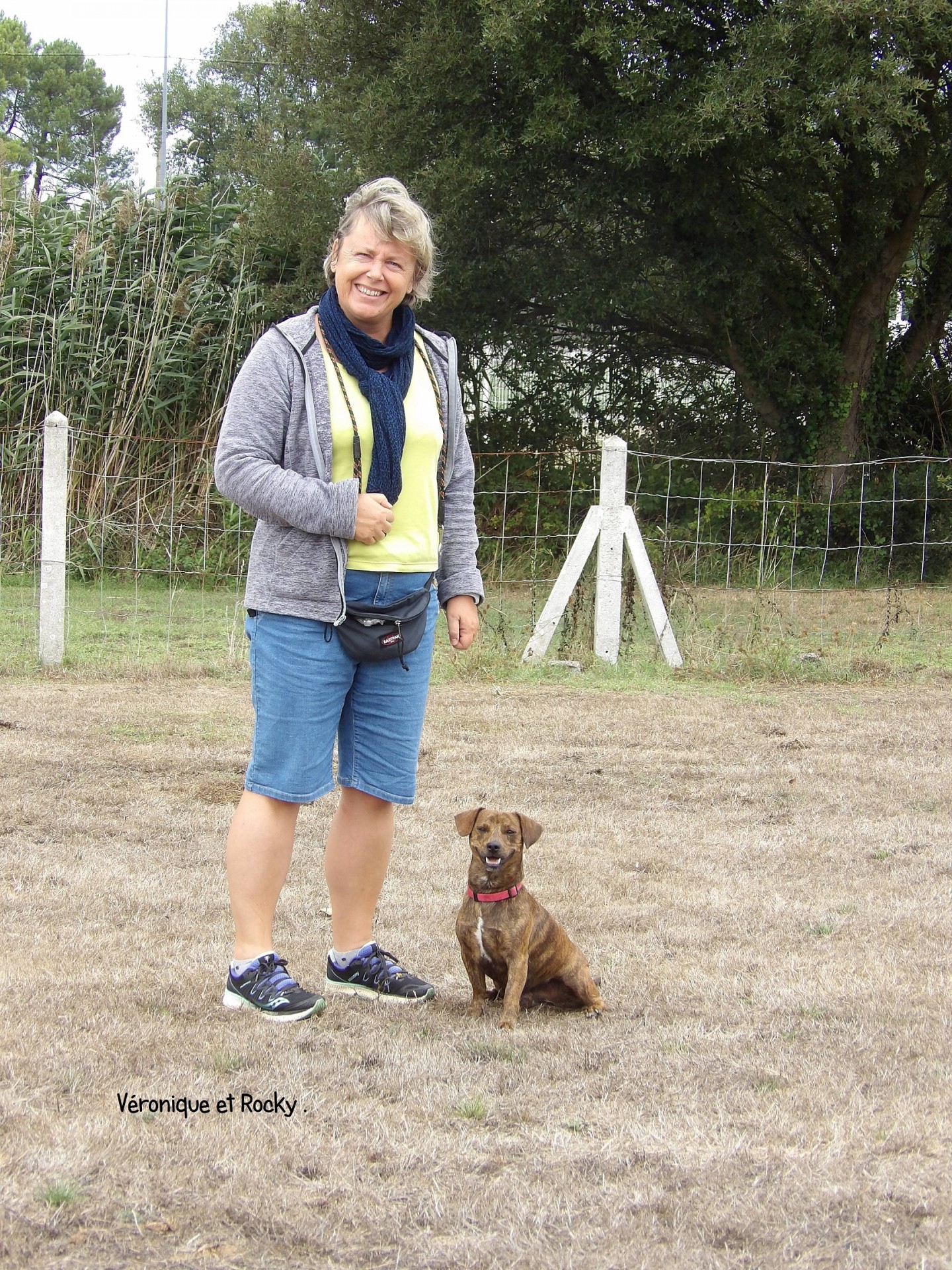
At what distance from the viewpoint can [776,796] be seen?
545 cm

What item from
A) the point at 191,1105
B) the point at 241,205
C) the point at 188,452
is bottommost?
the point at 191,1105

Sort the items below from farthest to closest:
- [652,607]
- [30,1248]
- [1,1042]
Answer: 1. [652,607]
2. [1,1042]
3. [30,1248]

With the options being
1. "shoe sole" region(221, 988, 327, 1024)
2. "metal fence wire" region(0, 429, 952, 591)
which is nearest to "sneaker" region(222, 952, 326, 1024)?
"shoe sole" region(221, 988, 327, 1024)

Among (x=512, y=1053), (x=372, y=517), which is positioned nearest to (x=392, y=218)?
(x=372, y=517)

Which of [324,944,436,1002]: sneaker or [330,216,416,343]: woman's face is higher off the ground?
[330,216,416,343]: woman's face

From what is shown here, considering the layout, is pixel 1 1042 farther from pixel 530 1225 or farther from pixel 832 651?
pixel 832 651

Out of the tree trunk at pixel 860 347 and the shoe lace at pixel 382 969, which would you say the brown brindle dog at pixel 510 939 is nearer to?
the shoe lace at pixel 382 969

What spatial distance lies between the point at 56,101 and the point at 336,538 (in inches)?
1862

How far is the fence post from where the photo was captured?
8.26 meters

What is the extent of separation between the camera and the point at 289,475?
2771mm

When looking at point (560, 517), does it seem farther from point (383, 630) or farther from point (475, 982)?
point (383, 630)

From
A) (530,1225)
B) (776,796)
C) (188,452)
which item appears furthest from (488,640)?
(530,1225)

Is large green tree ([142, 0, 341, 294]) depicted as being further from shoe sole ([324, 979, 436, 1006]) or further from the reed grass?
shoe sole ([324, 979, 436, 1006])

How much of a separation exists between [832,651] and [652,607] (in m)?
1.50
